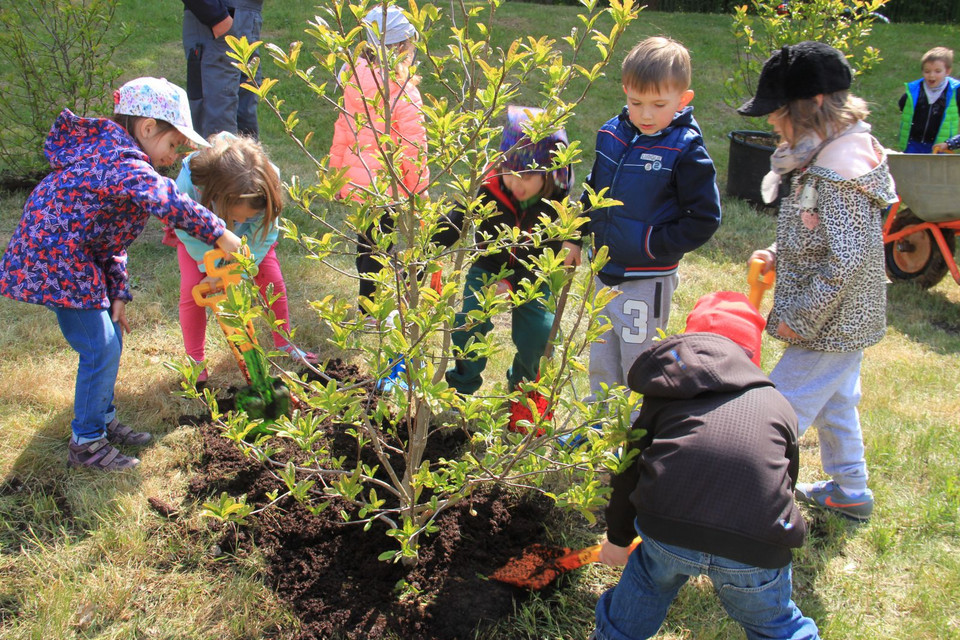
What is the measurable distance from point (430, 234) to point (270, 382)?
1.10 meters

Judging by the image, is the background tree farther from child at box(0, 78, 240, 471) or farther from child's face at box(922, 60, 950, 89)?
child's face at box(922, 60, 950, 89)

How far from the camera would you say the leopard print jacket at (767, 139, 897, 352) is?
94.7 inches

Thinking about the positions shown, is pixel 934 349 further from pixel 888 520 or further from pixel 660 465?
pixel 660 465

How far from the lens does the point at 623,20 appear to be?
1.82 meters

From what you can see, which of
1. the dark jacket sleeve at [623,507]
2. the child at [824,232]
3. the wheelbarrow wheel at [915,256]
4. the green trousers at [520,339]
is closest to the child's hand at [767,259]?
the child at [824,232]

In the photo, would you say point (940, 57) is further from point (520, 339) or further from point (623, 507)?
point (623, 507)

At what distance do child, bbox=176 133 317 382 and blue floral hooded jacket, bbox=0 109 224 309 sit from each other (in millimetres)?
419

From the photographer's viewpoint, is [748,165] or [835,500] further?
[748,165]

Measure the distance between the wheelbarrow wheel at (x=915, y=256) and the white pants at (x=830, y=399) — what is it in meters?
3.09

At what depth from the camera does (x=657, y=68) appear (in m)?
2.54

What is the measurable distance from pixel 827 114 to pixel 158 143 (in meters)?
2.50

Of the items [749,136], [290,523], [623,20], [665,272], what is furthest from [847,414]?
[749,136]

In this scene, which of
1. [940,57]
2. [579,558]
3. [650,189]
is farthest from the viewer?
[940,57]

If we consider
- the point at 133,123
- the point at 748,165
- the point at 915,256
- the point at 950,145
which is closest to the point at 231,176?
the point at 133,123
